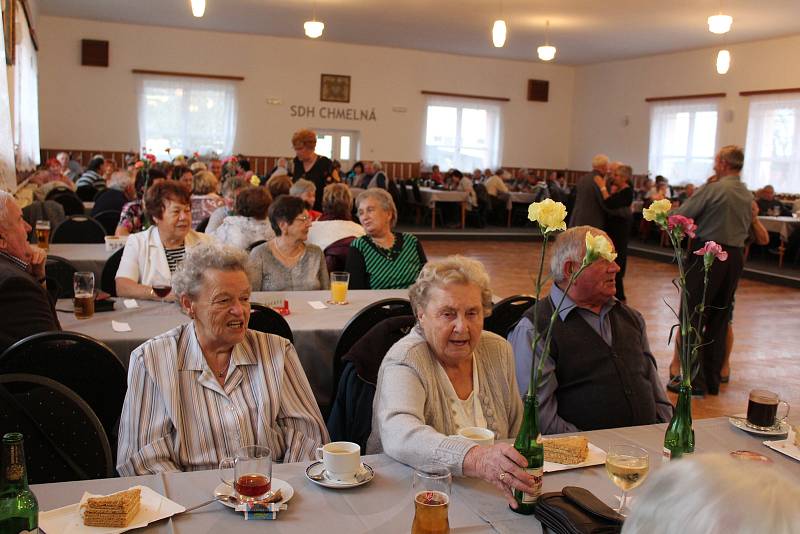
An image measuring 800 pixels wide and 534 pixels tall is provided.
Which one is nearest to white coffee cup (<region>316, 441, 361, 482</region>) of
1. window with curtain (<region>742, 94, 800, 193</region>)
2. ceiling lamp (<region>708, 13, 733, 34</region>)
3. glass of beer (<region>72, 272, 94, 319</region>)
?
glass of beer (<region>72, 272, 94, 319</region>)

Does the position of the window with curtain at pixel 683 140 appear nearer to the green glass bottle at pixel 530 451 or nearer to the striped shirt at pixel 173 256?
the striped shirt at pixel 173 256

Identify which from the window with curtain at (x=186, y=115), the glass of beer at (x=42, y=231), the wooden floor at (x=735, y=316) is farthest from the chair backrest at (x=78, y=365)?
the window with curtain at (x=186, y=115)

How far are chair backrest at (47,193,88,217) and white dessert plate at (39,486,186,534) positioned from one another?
6577 millimetres

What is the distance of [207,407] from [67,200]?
617 cm

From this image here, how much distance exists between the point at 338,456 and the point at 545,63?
698 inches

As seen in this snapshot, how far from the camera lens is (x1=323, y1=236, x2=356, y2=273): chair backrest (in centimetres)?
494

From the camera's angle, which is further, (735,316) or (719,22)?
(719,22)

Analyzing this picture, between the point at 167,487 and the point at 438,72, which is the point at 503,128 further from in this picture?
the point at 167,487

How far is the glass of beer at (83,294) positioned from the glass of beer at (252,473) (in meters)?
2.01

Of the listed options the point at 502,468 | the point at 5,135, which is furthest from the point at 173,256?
the point at 5,135

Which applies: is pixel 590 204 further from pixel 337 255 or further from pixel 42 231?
pixel 42 231

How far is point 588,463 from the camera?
2.01m

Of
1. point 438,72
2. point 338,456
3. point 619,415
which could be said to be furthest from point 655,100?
point 338,456

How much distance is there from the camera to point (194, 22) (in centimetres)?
1470
